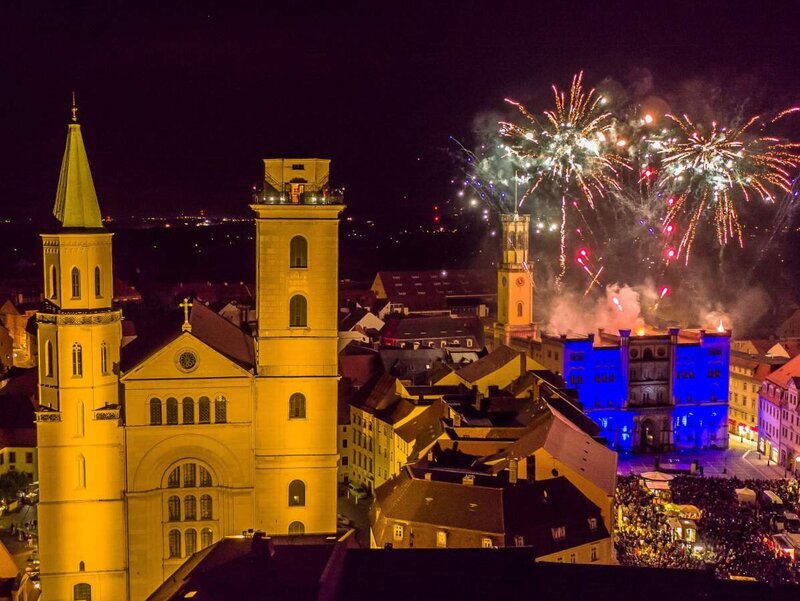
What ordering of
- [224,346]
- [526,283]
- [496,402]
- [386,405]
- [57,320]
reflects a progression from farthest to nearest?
[526,283]
[386,405]
[496,402]
[224,346]
[57,320]

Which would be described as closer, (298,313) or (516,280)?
(298,313)

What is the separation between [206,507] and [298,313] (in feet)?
27.9

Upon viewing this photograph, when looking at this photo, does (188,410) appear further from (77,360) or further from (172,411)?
(77,360)

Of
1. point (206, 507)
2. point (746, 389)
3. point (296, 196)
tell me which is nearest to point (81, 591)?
point (206, 507)

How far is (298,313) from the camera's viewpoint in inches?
1677

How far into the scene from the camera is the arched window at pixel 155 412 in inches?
1638

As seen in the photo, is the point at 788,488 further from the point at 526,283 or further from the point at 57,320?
the point at 57,320

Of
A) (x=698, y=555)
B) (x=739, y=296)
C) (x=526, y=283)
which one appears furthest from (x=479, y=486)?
(x=739, y=296)

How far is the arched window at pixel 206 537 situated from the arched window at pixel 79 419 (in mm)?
6114

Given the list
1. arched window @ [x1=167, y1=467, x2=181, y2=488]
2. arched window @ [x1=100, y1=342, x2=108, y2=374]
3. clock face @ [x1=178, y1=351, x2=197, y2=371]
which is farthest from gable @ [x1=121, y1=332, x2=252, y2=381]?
arched window @ [x1=167, y1=467, x2=181, y2=488]

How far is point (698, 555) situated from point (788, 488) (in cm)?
1498

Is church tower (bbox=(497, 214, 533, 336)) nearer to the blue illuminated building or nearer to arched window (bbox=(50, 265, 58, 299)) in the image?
the blue illuminated building

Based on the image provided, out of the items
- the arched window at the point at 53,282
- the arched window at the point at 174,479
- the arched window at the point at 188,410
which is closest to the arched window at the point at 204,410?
the arched window at the point at 188,410

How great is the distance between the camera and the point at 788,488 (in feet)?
189
